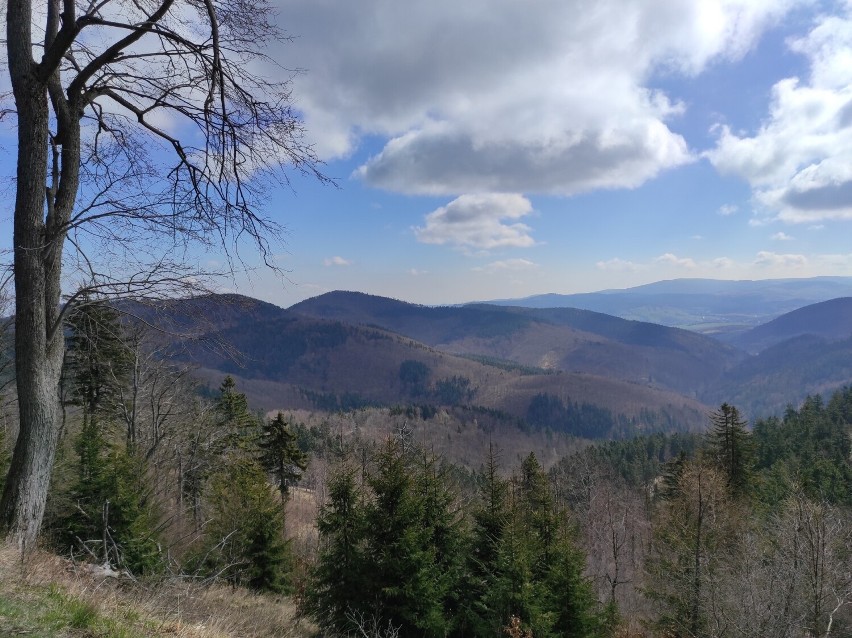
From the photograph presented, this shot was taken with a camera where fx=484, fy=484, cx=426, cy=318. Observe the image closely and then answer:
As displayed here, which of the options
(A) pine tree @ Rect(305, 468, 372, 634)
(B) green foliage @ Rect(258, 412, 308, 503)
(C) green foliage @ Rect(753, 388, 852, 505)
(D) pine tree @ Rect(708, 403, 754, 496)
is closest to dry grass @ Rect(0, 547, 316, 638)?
(A) pine tree @ Rect(305, 468, 372, 634)

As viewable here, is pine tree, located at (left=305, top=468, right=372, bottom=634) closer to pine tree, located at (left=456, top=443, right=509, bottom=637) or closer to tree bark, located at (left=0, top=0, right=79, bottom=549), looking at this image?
pine tree, located at (left=456, top=443, right=509, bottom=637)

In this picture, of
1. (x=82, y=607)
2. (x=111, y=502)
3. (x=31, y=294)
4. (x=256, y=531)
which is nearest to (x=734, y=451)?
(x=256, y=531)

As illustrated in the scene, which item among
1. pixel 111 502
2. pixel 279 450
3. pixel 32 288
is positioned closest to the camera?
pixel 32 288

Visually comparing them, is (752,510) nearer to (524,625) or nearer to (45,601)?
(524,625)

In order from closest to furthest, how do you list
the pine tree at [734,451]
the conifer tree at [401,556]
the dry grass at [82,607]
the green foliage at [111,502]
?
Answer: 1. the dry grass at [82,607]
2. the green foliage at [111,502]
3. the conifer tree at [401,556]
4. the pine tree at [734,451]

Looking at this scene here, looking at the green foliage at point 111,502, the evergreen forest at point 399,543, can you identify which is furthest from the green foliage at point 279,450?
the green foliage at point 111,502

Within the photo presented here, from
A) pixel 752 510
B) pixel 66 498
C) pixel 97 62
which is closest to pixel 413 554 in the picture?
pixel 66 498

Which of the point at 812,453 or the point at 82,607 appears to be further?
the point at 812,453

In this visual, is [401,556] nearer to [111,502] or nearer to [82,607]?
[111,502]

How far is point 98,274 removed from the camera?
4.76m

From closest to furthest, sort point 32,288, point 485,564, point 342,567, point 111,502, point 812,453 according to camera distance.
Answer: point 32,288 < point 111,502 < point 342,567 < point 485,564 < point 812,453

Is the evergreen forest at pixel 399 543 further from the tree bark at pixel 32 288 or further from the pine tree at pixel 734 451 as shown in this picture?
the pine tree at pixel 734 451

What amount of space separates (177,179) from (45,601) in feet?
13.2

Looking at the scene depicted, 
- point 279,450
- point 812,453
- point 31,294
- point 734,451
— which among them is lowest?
point 812,453
